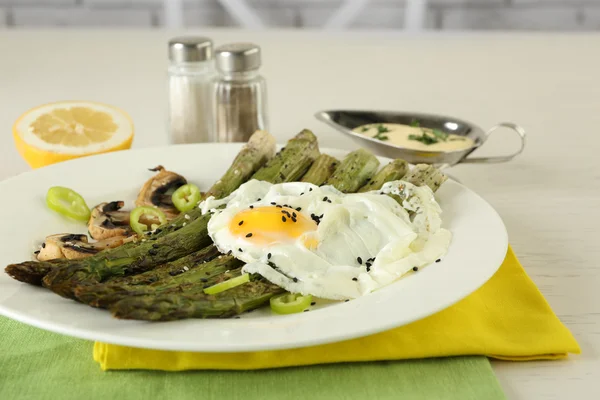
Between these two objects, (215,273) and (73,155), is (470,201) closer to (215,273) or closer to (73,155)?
(215,273)

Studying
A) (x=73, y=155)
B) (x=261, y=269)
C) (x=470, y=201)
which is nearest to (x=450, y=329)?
(x=261, y=269)

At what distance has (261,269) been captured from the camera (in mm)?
2785

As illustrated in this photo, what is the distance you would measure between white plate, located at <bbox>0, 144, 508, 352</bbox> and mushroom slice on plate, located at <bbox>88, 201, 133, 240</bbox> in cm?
11

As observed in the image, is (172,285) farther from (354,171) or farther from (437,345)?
(354,171)

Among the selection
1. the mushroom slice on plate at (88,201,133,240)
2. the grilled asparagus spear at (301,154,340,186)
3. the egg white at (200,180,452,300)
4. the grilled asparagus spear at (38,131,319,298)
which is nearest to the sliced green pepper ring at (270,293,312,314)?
the egg white at (200,180,452,300)

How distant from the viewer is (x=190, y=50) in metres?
4.65

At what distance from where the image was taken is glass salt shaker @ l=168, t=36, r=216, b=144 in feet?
15.3

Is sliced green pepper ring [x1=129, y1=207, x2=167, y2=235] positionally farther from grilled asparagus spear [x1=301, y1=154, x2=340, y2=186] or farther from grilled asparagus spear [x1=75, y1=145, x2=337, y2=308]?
grilled asparagus spear [x1=301, y1=154, x2=340, y2=186]

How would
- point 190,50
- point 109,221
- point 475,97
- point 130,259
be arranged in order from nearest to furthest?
point 130,259 → point 109,221 → point 190,50 → point 475,97

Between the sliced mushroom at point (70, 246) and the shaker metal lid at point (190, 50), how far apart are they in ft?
5.52

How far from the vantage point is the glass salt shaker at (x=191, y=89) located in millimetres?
4676

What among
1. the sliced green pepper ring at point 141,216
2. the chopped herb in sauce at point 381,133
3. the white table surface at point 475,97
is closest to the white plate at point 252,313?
the sliced green pepper ring at point 141,216

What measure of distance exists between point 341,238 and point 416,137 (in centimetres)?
170

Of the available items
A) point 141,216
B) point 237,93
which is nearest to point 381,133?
point 237,93
